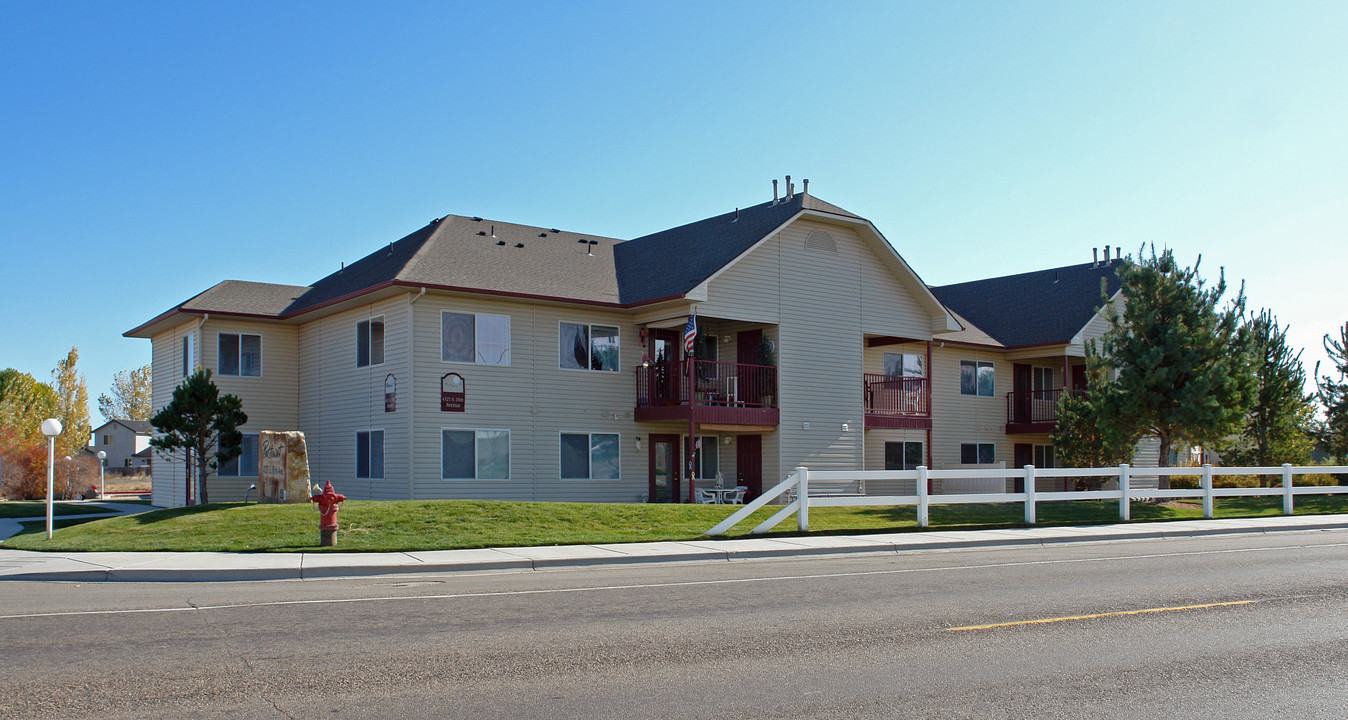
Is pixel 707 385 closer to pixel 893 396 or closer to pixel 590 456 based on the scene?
pixel 590 456

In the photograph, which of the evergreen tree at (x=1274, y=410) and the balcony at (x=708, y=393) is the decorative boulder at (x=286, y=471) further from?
the evergreen tree at (x=1274, y=410)

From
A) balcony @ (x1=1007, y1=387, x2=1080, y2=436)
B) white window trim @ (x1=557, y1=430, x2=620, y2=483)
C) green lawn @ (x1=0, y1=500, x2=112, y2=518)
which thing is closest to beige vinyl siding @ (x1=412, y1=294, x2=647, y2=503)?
white window trim @ (x1=557, y1=430, x2=620, y2=483)

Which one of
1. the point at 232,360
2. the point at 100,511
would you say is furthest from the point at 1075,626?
the point at 100,511

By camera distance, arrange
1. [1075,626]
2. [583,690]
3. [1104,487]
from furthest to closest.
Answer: [1104,487], [1075,626], [583,690]

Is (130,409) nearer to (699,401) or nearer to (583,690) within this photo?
(699,401)

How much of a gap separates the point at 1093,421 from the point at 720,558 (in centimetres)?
1851

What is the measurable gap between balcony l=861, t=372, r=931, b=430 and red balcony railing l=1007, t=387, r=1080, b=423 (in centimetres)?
612

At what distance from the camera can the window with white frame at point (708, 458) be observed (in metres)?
29.9

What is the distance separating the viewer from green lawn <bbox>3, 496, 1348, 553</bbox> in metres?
17.1

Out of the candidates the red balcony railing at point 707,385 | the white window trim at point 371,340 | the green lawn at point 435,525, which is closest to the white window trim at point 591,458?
the red balcony railing at point 707,385

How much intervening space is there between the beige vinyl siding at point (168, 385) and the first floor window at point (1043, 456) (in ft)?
92.5

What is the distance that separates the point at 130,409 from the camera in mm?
86438

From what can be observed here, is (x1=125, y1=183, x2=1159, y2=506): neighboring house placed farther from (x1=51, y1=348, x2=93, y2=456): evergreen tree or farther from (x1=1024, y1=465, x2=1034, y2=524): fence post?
(x1=51, y1=348, x2=93, y2=456): evergreen tree

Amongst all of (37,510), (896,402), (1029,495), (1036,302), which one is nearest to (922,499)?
(1029,495)
